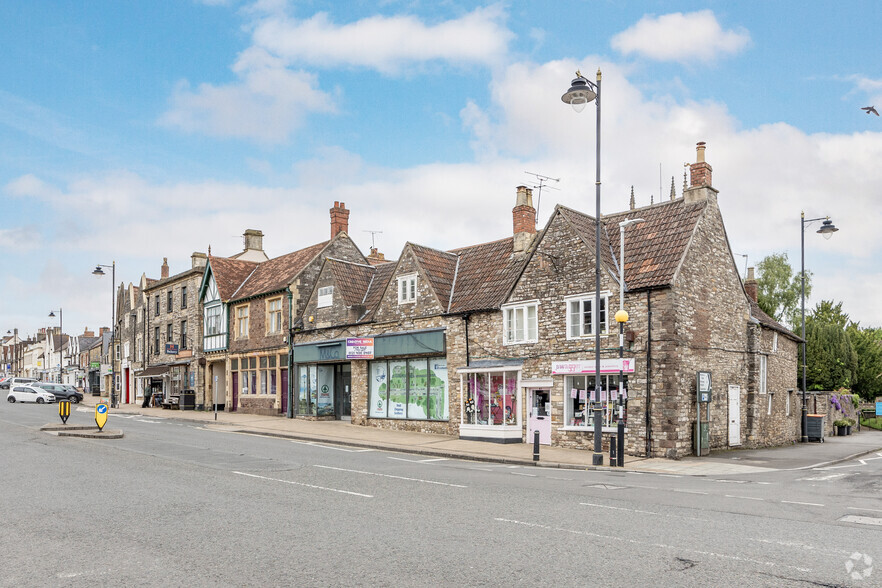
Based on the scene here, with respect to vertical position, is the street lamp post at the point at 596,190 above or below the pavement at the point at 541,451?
above

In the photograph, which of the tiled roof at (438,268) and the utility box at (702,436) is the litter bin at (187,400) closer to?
the tiled roof at (438,268)

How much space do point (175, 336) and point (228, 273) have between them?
25.0ft

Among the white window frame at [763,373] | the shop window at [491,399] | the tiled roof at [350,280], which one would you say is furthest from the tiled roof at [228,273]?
the white window frame at [763,373]

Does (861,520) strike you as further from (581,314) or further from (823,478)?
(581,314)

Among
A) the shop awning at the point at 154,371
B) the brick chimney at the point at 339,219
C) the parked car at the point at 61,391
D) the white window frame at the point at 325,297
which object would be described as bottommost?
the parked car at the point at 61,391

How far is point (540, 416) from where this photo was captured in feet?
77.4

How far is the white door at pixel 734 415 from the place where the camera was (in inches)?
939

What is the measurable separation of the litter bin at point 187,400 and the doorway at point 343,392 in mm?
13414

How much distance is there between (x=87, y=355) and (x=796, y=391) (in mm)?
81999

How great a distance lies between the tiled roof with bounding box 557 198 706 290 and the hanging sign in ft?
33.7

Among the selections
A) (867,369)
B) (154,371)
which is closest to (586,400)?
(154,371)

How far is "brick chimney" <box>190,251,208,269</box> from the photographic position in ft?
151

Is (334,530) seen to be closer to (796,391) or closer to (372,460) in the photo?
(372,460)

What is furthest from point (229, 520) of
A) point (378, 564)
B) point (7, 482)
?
point (7, 482)
